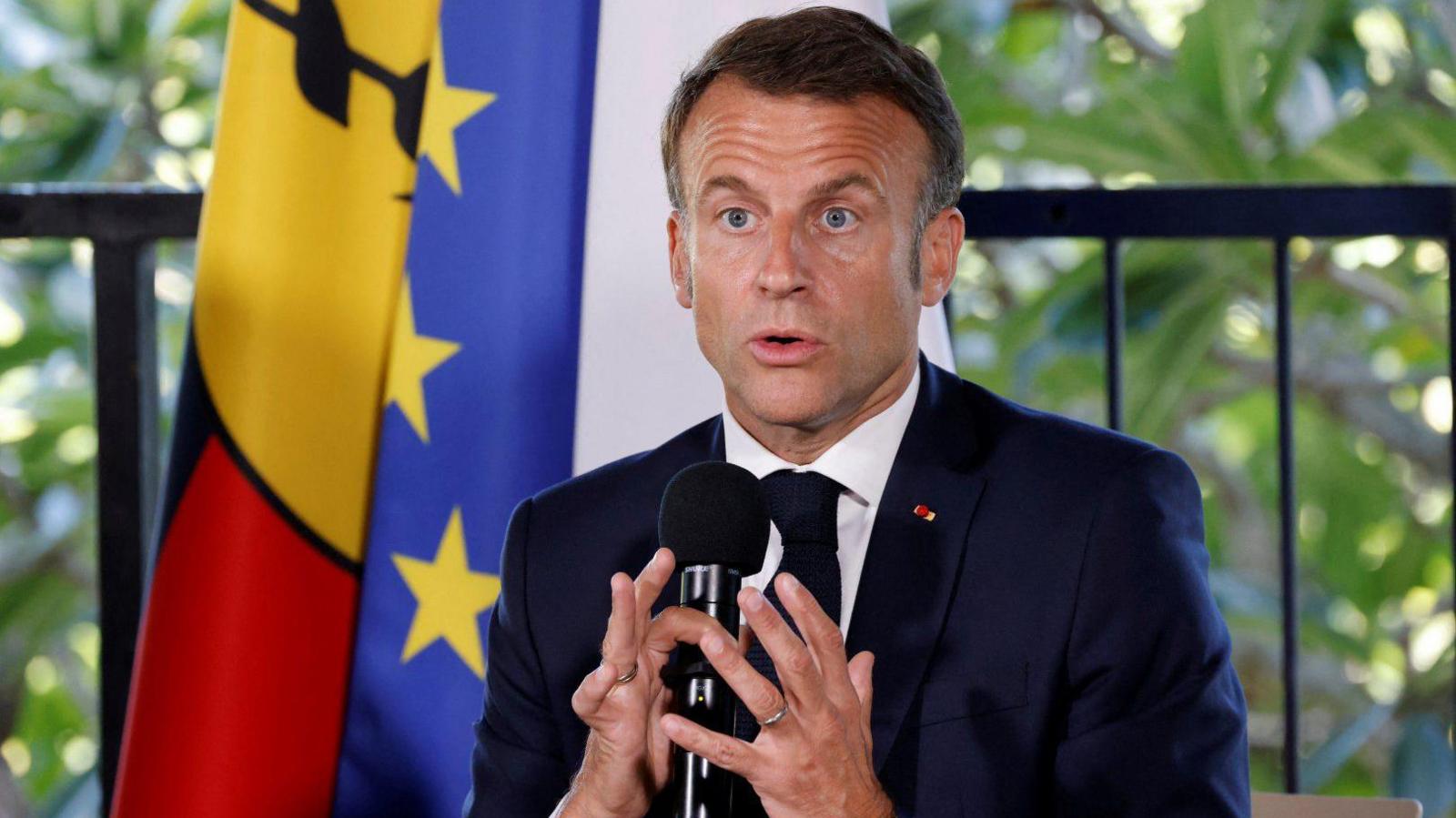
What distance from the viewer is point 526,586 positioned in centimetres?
167

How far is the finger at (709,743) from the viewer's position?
106 cm

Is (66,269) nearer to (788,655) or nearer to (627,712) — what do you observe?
(627,712)

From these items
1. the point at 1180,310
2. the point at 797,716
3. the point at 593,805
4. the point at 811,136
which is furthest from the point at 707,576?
the point at 1180,310

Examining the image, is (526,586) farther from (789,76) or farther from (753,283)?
(789,76)

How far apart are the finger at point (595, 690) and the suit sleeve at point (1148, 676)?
0.44 meters

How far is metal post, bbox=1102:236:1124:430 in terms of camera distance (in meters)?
Result: 2.15

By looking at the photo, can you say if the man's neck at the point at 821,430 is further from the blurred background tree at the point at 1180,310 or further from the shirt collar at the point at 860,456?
the blurred background tree at the point at 1180,310

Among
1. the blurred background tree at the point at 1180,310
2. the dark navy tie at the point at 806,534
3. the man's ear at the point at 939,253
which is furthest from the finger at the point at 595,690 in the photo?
the blurred background tree at the point at 1180,310

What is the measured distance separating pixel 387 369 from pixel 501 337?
0.17 meters

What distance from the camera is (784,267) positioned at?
4.73ft

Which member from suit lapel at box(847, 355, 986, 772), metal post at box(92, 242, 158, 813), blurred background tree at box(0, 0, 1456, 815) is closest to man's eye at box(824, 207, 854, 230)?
suit lapel at box(847, 355, 986, 772)

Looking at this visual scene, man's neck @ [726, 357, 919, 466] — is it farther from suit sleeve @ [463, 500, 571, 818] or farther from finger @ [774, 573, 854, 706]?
finger @ [774, 573, 854, 706]

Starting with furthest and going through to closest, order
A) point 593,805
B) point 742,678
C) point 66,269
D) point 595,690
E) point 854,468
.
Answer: point 66,269
point 854,468
point 593,805
point 595,690
point 742,678

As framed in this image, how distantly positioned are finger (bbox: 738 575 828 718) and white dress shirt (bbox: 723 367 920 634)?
1.29 ft
